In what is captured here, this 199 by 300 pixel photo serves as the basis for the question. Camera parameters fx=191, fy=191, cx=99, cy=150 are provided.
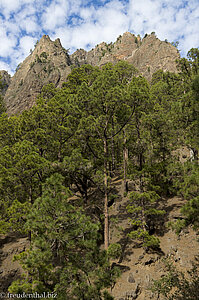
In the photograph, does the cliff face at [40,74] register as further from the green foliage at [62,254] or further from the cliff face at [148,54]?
the green foliage at [62,254]

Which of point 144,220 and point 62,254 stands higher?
point 144,220

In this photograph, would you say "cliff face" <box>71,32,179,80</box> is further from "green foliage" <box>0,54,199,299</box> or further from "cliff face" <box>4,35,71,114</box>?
"green foliage" <box>0,54,199,299</box>

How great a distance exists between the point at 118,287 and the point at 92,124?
918 cm

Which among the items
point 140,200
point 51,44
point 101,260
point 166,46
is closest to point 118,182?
point 140,200

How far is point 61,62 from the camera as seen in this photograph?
331ft

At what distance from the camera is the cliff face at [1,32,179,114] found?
72438 mm

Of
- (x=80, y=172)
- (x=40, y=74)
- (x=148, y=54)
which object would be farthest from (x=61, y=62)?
(x=80, y=172)

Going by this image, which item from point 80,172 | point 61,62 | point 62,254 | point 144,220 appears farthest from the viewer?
point 61,62

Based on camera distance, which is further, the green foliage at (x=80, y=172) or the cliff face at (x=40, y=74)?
the cliff face at (x=40, y=74)

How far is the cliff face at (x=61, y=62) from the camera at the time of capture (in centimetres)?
7244

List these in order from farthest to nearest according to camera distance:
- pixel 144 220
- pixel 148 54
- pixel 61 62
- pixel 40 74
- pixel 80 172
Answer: pixel 61 62 < pixel 40 74 < pixel 148 54 < pixel 144 220 < pixel 80 172

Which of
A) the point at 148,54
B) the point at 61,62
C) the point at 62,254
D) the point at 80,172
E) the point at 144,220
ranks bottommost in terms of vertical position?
the point at 62,254

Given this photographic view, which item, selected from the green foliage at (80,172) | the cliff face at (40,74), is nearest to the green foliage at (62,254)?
the green foliage at (80,172)

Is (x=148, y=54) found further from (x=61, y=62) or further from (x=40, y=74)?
(x=40, y=74)
